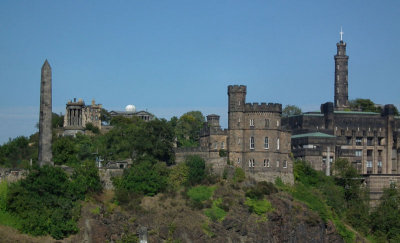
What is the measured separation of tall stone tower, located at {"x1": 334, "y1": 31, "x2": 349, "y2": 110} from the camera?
131125mm

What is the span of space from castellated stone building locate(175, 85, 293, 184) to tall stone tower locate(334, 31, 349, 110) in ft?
134

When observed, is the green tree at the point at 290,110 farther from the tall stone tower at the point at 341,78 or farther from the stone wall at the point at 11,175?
the stone wall at the point at 11,175

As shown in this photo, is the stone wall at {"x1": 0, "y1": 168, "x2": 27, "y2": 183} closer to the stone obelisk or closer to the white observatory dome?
the stone obelisk

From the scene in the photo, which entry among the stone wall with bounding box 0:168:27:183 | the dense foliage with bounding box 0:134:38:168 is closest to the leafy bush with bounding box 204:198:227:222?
the stone wall with bounding box 0:168:27:183

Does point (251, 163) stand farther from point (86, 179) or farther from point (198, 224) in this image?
point (86, 179)

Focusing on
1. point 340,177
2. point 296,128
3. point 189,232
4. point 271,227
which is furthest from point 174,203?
point 296,128

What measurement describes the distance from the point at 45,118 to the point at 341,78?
6143 centimetres

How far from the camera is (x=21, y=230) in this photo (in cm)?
7331

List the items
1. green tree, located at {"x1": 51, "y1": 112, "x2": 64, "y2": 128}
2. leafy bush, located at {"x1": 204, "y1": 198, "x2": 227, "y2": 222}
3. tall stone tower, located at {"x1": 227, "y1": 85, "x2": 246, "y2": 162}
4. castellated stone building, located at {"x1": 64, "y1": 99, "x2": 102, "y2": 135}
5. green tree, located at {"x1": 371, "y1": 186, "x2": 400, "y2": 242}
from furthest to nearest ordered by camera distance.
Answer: green tree, located at {"x1": 51, "y1": 112, "x2": 64, "y2": 128}, castellated stone building, located at {"x1": 64, "y1": 99, "x2": 102, "y2": 135}, green tree, located at {"x1": 371, "y1": 186, "x2": 400, "y2": 242}, tall stone tower, located at {"x1": 227, "y1": 85, "x2": 246, "y2": 162}, leafy bush, located at {"x1": 204, "y1": 198, "x2": 227, "y2": 222}

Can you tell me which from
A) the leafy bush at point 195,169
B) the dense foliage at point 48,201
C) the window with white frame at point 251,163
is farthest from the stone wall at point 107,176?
the window with white frame at point 251,163

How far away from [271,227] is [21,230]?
22.9m

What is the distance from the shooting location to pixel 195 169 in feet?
283

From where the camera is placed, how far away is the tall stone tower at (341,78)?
13112 centimetres

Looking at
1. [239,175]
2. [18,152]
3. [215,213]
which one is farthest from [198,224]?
[18,152]
